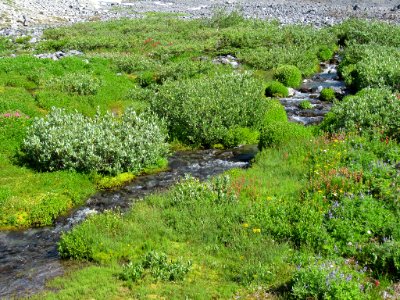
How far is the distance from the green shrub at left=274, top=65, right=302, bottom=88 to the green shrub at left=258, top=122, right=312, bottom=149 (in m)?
12.6

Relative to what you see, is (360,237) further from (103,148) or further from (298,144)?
(103,148)

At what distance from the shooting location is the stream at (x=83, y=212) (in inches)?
480

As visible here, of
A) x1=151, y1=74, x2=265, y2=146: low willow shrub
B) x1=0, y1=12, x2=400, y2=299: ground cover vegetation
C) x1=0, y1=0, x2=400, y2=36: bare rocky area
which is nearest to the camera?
x1=0, y1=12, x2=400, y2=299: ground cover vegetation

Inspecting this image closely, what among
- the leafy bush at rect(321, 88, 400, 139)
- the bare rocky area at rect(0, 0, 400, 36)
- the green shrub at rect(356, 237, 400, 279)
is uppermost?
the leafy bush at rect(321, 88, 400, 139)

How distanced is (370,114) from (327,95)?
10.7 metres

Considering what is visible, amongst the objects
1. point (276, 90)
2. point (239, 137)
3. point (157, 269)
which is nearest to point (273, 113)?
point (239, 137)

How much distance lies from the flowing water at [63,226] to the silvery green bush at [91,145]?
99 centimetres

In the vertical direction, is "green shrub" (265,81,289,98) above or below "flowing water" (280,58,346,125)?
above

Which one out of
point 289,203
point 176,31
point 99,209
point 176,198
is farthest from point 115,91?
point 176,31

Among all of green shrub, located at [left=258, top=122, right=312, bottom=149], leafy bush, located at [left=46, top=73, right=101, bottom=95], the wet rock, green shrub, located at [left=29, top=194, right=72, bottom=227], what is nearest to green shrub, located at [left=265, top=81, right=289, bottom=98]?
the wet rock

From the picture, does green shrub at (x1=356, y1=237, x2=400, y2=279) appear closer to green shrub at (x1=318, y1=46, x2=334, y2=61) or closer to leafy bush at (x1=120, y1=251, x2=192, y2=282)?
leafy bush at (x1=120, y1=251, x2=192, y2=282)

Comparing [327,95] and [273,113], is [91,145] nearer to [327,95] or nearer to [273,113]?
[273,113]

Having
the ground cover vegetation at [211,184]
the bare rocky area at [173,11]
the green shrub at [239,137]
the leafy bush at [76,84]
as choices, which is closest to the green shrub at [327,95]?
the ground cover vegetation at [211,184]

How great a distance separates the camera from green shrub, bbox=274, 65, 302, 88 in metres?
32.8
